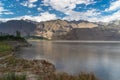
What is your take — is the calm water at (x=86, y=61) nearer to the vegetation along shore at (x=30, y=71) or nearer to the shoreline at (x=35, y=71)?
the vegetation along shore at (x=30, y=71)

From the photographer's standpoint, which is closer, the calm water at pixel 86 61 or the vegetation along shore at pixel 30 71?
the vegetation along shore at pixel 30 71

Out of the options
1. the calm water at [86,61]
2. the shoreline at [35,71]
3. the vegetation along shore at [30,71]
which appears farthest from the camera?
the calm water at [86,61]

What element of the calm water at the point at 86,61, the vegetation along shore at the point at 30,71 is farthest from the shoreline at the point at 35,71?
the calm water at the point at 86,61

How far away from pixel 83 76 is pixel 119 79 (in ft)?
55.5

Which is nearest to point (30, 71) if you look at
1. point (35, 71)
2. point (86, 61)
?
point (35, 71)

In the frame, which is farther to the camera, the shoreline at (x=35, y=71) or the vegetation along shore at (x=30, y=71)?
the shoreline at (x=35, y=71)

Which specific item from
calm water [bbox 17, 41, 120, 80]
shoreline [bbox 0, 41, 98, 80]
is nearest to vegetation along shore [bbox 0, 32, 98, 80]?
shoreline [bbox 0, 41, 98, 80]

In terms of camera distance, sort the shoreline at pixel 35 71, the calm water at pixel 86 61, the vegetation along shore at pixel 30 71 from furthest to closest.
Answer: the calm water at pixel 86 61, the shoreline at pixel 35 71, the vegetation along shore at pixel 30 71

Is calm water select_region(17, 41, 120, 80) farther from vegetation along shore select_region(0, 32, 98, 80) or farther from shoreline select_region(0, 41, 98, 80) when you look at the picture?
shoreline select_region(0, 41, 98, 80)

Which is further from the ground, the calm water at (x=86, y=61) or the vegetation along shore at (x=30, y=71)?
the vegetation along shore at (x=30, y=71)

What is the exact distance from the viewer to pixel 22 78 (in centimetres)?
1638

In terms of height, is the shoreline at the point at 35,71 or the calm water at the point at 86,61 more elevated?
the shoreline at the point at 35,71

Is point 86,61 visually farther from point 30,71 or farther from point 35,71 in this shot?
point 30,71

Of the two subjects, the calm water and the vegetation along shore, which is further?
the calm water
